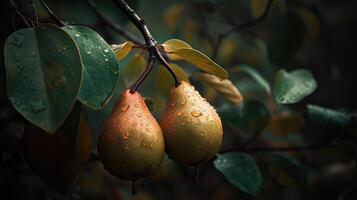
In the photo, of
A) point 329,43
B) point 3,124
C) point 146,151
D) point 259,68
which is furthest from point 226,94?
point 259,68

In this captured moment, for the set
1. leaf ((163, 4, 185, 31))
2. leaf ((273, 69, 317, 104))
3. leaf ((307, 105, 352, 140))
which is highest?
leaf ((273, 69, 317, 104))

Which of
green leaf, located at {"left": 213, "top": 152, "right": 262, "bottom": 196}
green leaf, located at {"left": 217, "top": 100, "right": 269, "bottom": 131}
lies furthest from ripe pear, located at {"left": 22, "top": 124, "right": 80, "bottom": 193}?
green leaf, located at {"left": 217, "top": 100, "right": 269, "bottom": 131}

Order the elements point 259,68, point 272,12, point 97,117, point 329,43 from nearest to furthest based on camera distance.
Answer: point 97,117 → point 272,12 → point 329,43 → point 259,68

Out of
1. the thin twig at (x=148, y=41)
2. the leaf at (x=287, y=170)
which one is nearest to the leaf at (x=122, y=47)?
the thin twig at (x=148, y=41)

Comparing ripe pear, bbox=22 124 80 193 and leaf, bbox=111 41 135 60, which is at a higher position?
leaf, bbox=111 41 135 60

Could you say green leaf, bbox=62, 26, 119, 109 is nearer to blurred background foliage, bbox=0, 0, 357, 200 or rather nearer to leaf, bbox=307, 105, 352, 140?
blurred background foliage, bbox=0, 0, 357, 200

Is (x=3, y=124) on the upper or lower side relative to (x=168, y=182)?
upper

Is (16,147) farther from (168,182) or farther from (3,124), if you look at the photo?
(168,182)

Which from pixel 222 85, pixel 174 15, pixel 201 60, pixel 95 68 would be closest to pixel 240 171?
pixel 222 85
